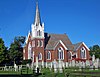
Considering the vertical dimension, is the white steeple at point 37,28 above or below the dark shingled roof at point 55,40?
above

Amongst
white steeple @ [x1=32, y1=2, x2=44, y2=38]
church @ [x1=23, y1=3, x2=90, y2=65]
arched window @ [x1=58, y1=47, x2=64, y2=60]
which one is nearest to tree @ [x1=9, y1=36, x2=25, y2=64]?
church @ [x1=23, y1=3, x2=90, y2=65]

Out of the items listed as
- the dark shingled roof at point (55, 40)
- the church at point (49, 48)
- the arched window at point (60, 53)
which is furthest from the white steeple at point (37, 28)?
the arched window at point (60, 53)

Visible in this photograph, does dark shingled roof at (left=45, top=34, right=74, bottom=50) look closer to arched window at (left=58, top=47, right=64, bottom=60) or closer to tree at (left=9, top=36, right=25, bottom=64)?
arched window at (left=58, top=47, right=64, bottom=60)

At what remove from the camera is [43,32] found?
81250mm

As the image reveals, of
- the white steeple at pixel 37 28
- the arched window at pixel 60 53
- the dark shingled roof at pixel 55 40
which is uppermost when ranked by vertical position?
the white steeple at pixel 37 28

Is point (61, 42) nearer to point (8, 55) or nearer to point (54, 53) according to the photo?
point (54, 53)

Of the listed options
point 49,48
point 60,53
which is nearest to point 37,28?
point 49,48

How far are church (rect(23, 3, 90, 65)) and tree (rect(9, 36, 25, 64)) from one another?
12.8 ft

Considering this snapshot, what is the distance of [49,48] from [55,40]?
3.86 meters

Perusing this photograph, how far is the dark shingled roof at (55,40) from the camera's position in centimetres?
8233

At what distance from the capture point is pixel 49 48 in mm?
81625

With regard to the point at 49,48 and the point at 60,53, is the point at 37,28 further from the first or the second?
the point at 60,53

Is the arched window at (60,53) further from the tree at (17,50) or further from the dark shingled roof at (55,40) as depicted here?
the tree at (17,50)

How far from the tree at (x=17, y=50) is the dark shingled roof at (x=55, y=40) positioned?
11.6m
